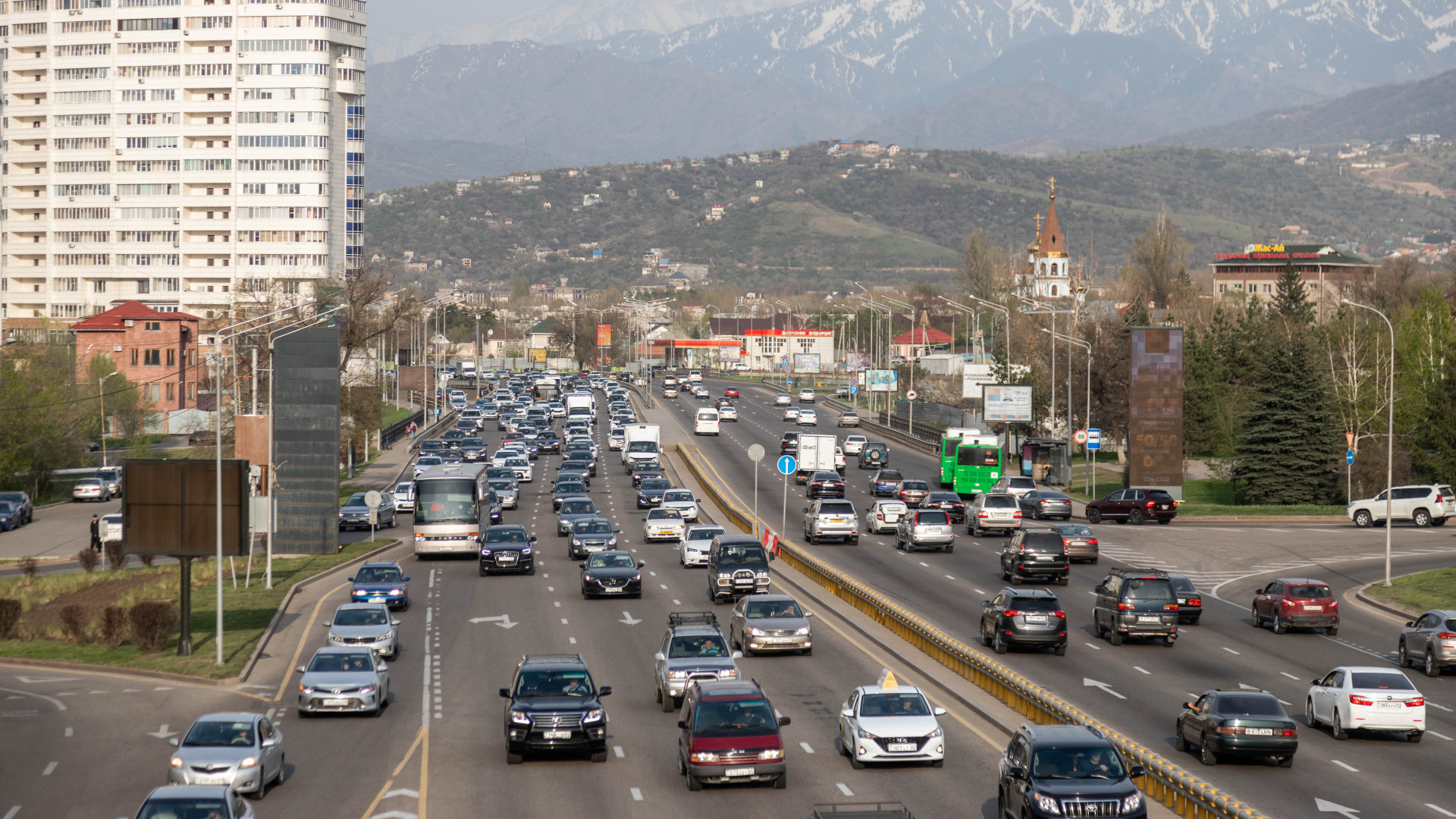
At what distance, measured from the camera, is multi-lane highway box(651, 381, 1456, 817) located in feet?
76.0

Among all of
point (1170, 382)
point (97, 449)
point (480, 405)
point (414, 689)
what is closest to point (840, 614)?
point (414, 689)

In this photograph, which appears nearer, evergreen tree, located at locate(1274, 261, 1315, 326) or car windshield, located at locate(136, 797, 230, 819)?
car windshield, located at locate(136, 797, 230, 819)

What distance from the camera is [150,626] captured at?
3684 cm

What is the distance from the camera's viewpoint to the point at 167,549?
3612cm

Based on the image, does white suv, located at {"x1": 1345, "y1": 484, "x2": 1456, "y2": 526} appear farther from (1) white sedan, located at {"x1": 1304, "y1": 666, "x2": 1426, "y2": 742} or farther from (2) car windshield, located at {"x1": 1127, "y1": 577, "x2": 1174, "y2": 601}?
(1) white sedan, located at {"x1": 1304, "y1": 666, "x2": 1426, "y2": 742}

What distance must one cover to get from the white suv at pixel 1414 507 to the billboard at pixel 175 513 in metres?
46.1

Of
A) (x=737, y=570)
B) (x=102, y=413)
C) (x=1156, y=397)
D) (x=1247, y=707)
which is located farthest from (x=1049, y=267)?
(x=1247, y=707)

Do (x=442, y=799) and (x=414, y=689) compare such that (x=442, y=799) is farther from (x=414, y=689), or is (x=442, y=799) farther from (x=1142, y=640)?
(x=1142, y=640)

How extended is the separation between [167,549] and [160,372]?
9075 cm

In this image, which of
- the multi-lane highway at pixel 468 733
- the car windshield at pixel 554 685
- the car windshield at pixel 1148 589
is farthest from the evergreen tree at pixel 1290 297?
the car windshield at pixel 554 685

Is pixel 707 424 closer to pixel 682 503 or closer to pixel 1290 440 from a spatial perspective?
pixel 682 503

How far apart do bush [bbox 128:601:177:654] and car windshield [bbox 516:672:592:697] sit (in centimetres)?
1593

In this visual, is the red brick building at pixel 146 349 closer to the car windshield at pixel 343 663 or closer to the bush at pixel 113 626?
the bush at pixel 113 626

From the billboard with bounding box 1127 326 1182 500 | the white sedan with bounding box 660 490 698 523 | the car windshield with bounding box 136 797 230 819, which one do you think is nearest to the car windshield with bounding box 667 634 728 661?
the car windshield with bounding box 136 797 230 819
